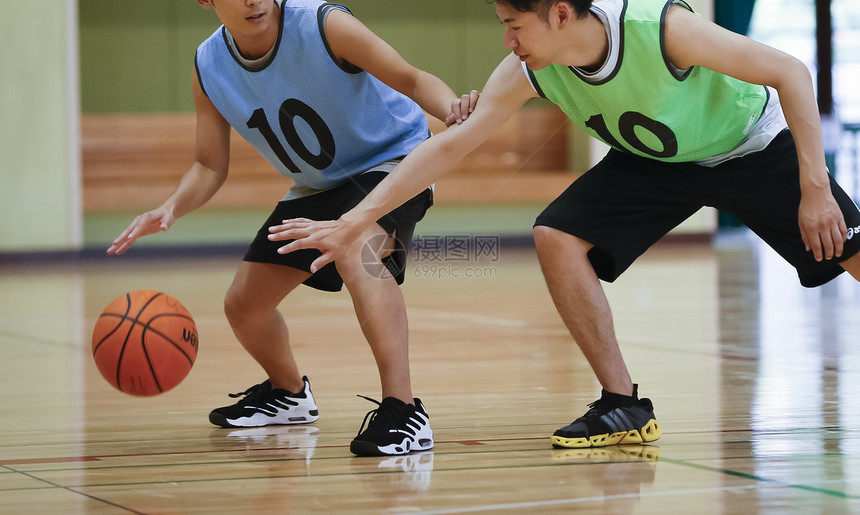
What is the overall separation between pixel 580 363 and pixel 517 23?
1894mm

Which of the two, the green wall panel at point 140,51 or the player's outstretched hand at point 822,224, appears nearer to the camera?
the player's outstretched hand at point 822,224

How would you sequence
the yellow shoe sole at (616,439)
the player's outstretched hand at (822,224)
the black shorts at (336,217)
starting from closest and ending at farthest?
the player's outstretched hand at (822,224) → the yellow shoe sole at (616,439) → the black shorts at (336,217)

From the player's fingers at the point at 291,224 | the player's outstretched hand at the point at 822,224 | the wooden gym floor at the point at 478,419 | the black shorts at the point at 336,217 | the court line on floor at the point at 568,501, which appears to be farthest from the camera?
the black shorts at the point at 336,217

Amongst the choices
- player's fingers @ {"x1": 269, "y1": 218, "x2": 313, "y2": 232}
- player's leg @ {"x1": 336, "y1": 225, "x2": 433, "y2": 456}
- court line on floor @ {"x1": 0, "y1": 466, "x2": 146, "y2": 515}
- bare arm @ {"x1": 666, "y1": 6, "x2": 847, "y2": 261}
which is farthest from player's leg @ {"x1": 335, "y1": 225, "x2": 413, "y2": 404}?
bare arm @ {"x1": 666, "y1": 6, "x2": 847, "y2": 261}

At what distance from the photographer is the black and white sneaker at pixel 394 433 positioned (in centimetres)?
252

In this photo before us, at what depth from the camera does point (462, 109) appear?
2615mm

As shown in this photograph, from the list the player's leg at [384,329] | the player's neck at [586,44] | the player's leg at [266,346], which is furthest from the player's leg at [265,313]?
the player's neck at [586,44]

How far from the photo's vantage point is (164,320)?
9.15 ft

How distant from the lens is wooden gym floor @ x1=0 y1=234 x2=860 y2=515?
2105mm

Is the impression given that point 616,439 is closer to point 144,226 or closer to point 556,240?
point 556,240

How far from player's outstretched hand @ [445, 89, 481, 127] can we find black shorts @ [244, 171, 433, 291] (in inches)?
9.9

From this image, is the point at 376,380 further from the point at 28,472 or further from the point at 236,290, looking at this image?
the point at 28,472

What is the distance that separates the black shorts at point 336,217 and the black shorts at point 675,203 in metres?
0.35

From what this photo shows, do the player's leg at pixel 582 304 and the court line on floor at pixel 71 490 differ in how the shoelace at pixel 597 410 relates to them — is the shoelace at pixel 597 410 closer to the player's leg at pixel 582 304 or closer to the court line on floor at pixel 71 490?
the player's leg at pixel 582 304
